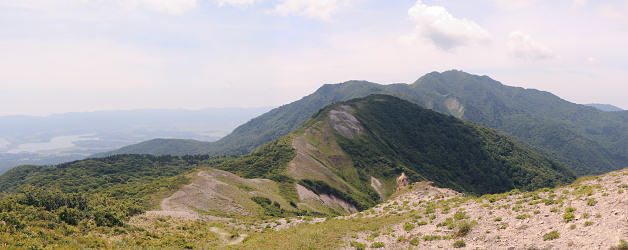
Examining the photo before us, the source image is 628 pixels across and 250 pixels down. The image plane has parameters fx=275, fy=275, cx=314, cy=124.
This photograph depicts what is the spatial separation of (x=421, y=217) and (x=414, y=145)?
176675 millimetres

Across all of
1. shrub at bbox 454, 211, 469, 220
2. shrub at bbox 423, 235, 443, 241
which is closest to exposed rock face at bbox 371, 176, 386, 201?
shrub at bbox 454, 211, 469, 220

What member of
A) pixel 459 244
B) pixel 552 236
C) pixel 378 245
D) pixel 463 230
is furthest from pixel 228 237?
pixel 552 236

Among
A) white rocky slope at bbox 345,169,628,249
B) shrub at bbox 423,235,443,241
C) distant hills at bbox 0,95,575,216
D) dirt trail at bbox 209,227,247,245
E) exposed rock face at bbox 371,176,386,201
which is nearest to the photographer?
white rocky slope at bbox 345,169,628,249

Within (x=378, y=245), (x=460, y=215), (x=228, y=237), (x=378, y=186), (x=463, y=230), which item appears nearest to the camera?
(x=463, y=230)

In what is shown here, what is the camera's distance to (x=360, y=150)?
5699 inches

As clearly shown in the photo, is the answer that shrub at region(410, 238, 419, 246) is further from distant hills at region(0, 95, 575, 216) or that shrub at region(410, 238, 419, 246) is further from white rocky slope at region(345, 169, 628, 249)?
distant hills at region(0, 95, 575, 216)

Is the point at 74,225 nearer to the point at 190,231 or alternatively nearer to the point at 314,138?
the point at 190,231

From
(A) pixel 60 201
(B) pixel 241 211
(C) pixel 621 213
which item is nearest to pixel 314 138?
(B) pixel 241 211

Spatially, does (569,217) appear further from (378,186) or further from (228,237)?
(378,186)

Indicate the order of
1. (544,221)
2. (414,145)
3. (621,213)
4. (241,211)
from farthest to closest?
1. (414,145)
2. (241,211)
3. (544,221)
4. (621,213)

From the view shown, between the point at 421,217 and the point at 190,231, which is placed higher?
the point at 421,217

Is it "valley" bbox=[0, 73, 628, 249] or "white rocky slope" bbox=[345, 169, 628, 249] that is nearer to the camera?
"white rocky slope" bbox=[345, 169, 628, 249]

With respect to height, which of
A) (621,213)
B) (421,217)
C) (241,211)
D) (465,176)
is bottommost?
(465,176)

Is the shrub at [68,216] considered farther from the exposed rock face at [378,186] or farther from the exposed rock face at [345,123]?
the exposed rock face at [345,123]
